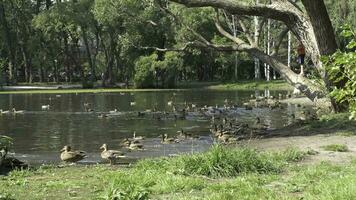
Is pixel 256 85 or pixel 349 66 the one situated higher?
pixel 349 66

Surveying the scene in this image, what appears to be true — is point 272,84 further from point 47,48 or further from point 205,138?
point 205,138

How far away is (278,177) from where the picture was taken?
10.0 meters

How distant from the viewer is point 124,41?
62000mm

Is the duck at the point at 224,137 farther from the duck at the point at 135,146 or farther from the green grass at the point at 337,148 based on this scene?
the green grass at the point at 337,148

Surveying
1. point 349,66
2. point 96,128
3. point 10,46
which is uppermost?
point 10,46

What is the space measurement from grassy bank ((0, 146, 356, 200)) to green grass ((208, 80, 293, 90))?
187 feet

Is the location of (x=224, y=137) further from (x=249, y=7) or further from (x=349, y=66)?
(x=349, y=66)

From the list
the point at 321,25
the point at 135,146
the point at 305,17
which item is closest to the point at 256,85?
the point at 305,17

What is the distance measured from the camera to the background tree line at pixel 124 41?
69.8 m

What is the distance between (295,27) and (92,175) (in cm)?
1114

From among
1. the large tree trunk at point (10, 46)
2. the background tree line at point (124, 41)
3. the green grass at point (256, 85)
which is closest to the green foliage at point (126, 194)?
the background tree line at point (124, 41)

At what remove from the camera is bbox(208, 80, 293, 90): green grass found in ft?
224

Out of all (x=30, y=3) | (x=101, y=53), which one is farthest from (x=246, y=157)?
(x=101, y=53)

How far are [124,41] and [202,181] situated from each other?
53508mm
